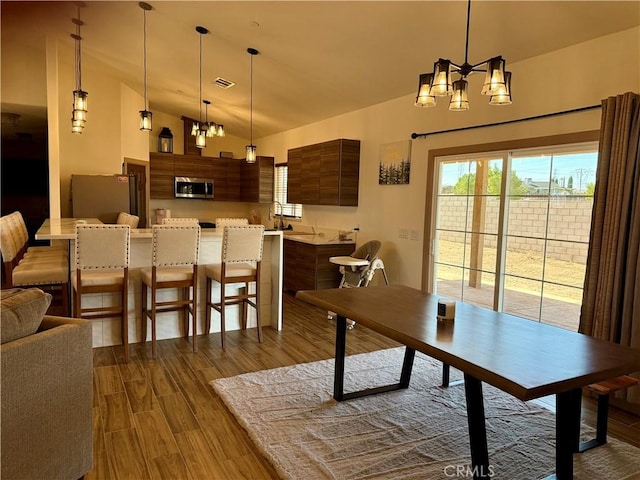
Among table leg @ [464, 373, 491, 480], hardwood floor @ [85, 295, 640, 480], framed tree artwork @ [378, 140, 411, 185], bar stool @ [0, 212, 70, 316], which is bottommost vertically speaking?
hardwood floor @ [85, 295, 640, 480]

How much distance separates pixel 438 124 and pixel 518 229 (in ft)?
4.77

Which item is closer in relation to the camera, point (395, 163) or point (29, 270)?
point (29, 270)

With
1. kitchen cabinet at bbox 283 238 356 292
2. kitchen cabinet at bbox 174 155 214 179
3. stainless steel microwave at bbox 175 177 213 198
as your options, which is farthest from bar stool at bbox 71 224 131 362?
kitchen cabinet at bbox 174 155 214 179

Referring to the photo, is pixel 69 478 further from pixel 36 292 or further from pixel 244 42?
pixel 244 42

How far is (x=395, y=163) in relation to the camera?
518 centimetres

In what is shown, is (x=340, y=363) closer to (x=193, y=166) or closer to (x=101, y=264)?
(x=101, y=264)

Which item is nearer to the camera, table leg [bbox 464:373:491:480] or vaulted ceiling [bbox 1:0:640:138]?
table leg [bbox 464:373:491:480]

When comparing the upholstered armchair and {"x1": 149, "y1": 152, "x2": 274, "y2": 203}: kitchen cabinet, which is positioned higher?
{"x1": 149, "y1": 152, "x2": 274, "y2": 203}: kitchen cabinet

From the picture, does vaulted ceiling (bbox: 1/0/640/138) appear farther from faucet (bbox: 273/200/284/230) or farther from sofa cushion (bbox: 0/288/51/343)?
sofa cushion (bbox: 0/288/51/343)

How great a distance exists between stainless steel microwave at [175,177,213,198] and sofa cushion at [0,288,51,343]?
664 cm

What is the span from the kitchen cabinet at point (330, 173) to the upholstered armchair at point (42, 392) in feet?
14.0

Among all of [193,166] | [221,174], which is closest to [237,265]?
[193,166]

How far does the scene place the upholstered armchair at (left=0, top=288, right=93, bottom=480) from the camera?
1.58 meters

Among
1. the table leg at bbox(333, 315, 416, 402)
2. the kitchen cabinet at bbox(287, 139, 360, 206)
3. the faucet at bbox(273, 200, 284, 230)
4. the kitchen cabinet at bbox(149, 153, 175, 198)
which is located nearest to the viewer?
the table leg at bbox(333, 315, 416, 402)
